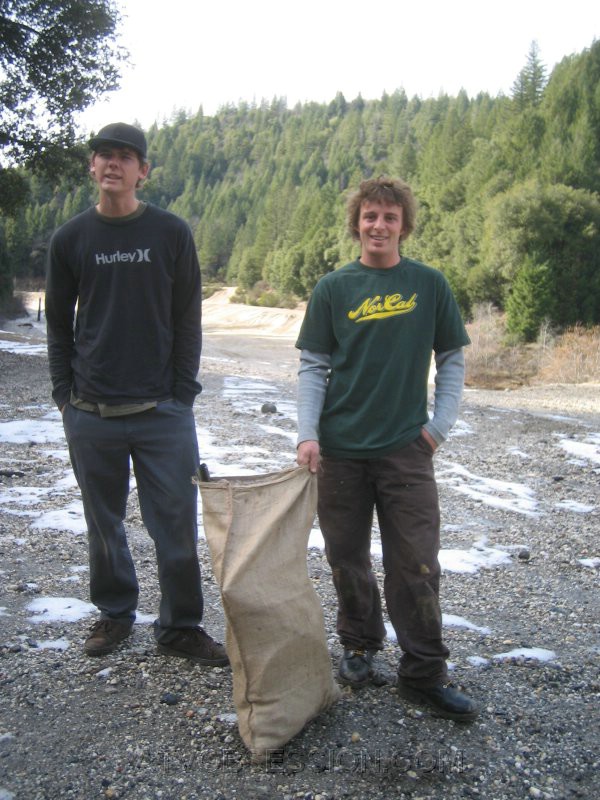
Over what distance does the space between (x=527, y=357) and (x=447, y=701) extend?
3116cm

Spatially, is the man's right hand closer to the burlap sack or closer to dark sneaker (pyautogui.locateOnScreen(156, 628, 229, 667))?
the burlap sack

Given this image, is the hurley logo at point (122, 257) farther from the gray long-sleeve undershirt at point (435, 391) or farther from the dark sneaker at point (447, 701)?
the dark sneaker at point (447, 701)

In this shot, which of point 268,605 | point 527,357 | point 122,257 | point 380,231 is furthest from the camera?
point 527,357

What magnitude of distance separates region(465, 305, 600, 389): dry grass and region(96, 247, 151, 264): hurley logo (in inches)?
890

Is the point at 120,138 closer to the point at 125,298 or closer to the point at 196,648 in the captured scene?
the point at 125,298

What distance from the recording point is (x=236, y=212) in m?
118

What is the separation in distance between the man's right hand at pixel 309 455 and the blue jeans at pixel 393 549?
0.18 meters

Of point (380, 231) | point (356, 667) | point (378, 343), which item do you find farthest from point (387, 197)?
point (356, 667)

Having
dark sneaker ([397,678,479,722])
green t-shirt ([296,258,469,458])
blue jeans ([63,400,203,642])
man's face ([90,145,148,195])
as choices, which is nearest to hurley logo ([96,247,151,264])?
man's face ([90,145,148,195])

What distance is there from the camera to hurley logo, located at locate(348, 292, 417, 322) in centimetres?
312

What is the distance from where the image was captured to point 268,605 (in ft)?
9.02

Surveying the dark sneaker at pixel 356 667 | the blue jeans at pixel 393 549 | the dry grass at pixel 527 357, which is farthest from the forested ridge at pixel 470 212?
the dark sneaker at pixel 356 667

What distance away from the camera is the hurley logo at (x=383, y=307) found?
10.3 ft

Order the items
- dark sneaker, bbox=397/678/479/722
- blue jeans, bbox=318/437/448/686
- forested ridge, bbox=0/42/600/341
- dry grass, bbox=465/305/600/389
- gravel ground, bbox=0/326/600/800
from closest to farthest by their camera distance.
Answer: gravel ground, bbox=0/326/600/800, dark sneaker, bbox=397/678/479/722, blue jeans, bbox=318/437/448/686, dry grass, bbox=465/305/600/389, forested ridge, bbox=0/42/600/341
